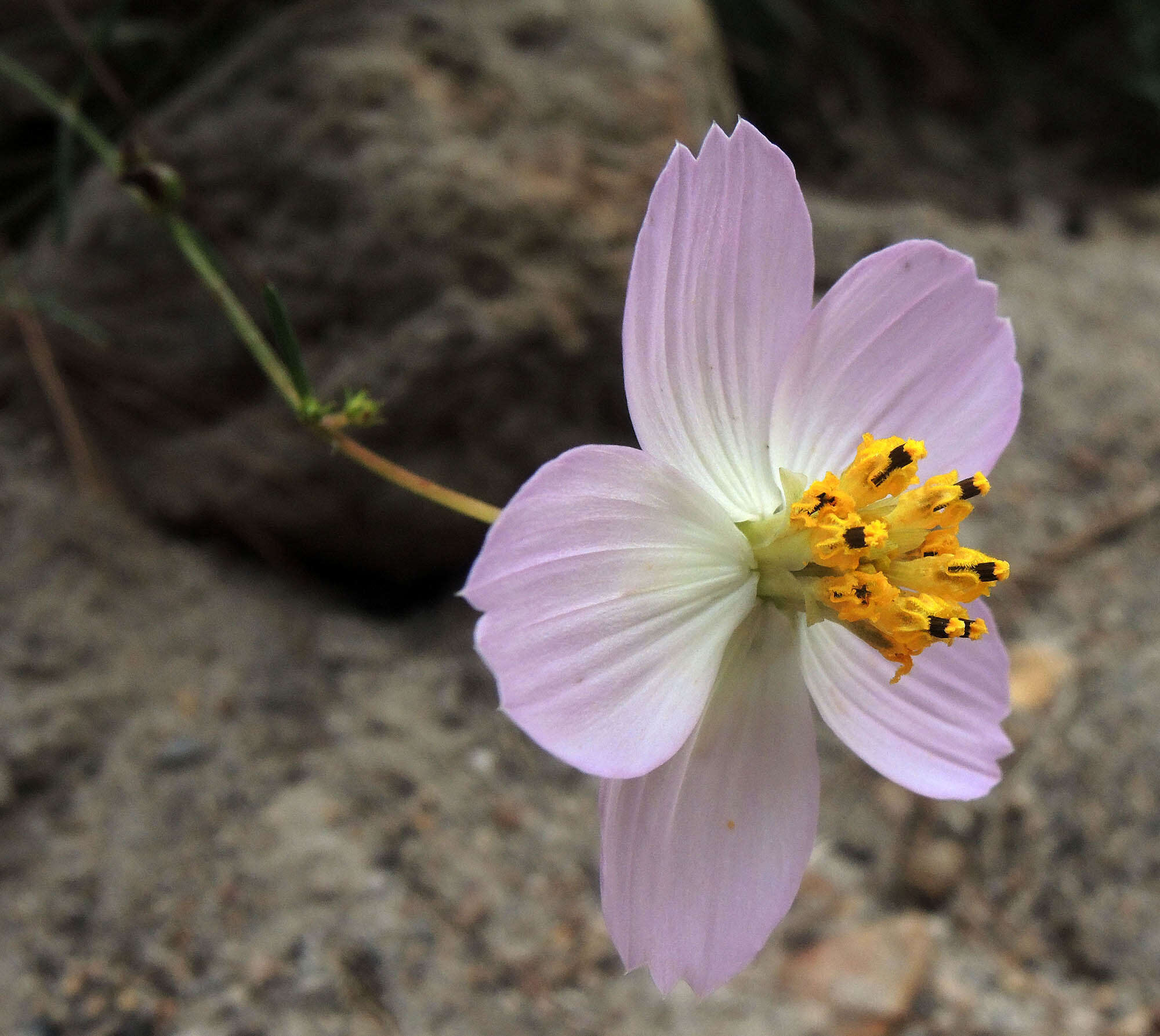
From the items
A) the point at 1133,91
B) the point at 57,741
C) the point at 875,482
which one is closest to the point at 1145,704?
the point at 875,482

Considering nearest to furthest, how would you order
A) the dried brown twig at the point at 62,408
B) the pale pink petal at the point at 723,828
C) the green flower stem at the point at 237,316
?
the pale pink petal at the point at 723,828 < the green flower stem at the point at 237,316 < the dried brown twig at the point at 62,408

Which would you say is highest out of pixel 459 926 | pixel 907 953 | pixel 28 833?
pixel 28 833

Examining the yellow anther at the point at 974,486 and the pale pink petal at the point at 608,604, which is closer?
the pale pink petal at the point at 608,604

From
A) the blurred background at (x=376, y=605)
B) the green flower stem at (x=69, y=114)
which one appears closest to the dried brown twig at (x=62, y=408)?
the blurred background at (x=376, y=605)

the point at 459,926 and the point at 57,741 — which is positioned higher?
the point at 57,741

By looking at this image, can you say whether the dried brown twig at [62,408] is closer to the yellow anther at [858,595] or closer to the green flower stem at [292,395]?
the green flower stem at [292,395]

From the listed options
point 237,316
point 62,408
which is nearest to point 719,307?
point 237,316

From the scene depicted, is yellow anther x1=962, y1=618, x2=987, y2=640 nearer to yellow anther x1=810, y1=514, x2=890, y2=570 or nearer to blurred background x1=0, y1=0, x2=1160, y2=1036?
yellow anther x1=810, y1=514, x2=890, y2=570

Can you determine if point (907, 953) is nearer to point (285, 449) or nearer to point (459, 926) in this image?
point (459, 926)
